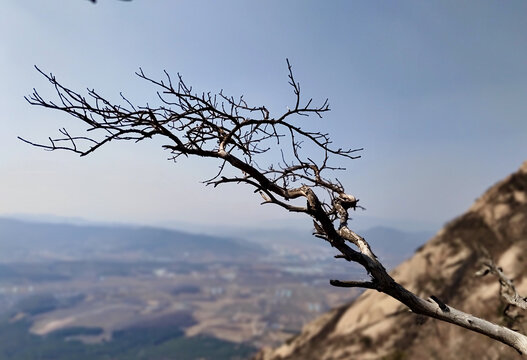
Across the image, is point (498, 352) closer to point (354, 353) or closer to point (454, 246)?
point (354, 353)

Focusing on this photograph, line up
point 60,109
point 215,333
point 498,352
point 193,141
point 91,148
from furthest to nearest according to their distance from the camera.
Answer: point 215,333, point 498,352, point 193,141, point 91,148, point 60,109

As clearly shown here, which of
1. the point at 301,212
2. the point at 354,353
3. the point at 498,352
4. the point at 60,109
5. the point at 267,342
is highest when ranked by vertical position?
the point at 60,109

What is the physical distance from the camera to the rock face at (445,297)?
101ft

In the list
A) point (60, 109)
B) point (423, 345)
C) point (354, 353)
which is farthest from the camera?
point (354, 353)

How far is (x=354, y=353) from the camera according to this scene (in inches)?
1395

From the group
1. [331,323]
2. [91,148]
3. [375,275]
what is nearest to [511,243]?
[331,323]

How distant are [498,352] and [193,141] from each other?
26011 millimetres

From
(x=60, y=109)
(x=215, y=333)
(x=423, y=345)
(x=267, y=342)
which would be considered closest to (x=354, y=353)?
(x=423, y=345)

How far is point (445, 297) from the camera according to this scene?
36312 mm

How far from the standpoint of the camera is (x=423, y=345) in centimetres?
3158

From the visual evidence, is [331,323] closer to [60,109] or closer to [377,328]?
[377,328]

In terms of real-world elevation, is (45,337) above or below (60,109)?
below

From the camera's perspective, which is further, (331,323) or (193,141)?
(331,323)

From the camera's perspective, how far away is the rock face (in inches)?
1216
